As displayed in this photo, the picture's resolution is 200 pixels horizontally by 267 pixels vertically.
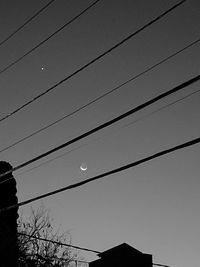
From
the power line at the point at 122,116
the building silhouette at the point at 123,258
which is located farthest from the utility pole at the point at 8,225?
the power line at the point at 122,116

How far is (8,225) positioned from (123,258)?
860 centimetres

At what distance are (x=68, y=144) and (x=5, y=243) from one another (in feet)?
72.7

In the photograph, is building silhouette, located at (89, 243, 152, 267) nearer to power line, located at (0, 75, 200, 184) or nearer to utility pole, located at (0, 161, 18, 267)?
utility pole, located at (0, 161, 18, 267)

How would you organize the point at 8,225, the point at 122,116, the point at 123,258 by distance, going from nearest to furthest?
1. the point at 122,116
2. the point at 123,258
3. the point at 8,225

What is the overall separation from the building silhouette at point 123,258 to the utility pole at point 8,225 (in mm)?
5631

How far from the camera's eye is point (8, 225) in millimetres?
31453

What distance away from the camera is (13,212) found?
106ft

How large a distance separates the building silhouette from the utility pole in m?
5.63

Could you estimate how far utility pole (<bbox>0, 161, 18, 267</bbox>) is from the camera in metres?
29.7

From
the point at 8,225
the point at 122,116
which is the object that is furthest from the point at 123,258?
the point at 122,116

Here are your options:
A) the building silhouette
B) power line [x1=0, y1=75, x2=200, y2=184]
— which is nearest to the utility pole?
the building silhouette

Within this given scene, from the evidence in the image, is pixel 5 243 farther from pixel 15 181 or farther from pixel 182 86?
pixel 182 86

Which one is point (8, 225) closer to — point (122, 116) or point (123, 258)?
point (123, 258)

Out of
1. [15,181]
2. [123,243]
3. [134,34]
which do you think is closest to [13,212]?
[15,181]
